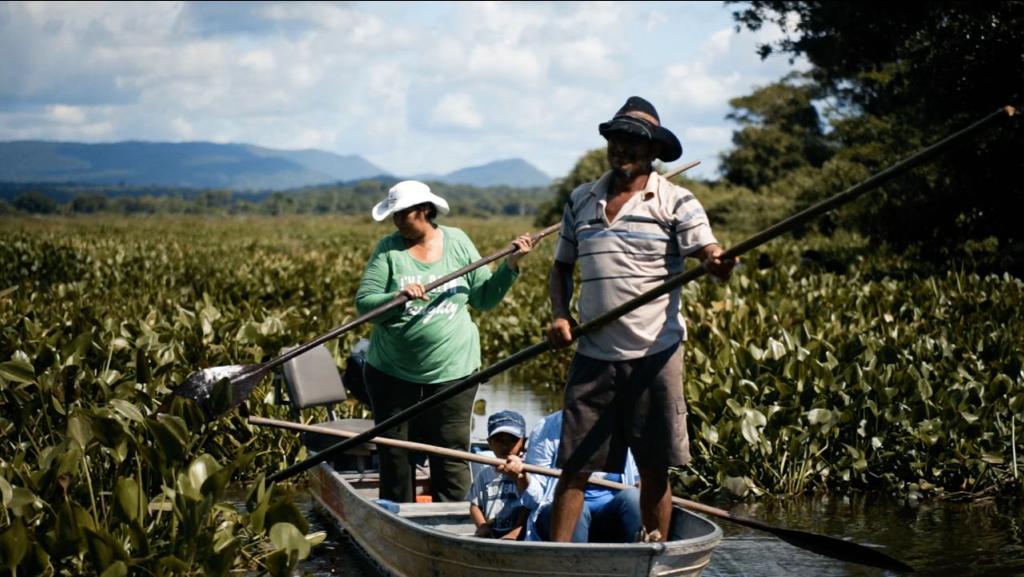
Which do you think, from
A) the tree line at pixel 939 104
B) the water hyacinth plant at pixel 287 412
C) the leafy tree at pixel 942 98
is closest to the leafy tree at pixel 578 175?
the tree line at pixel 939 104

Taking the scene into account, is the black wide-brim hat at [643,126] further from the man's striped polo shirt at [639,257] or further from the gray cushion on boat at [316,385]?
the gray cushion on boat at [316,385]

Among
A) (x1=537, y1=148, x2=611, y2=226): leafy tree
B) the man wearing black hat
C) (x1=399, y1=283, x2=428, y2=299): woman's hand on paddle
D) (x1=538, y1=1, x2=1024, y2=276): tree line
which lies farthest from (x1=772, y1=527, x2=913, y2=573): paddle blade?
(x1=537, y1=148, x2=611, y2=226): leafy tree

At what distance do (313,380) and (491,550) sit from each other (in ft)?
9.36

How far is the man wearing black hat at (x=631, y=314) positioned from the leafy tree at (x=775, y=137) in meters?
46.3

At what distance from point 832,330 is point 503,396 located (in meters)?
4.45

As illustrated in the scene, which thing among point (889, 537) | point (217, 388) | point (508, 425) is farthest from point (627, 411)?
point (889, 537)

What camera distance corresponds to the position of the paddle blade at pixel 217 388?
227 inches

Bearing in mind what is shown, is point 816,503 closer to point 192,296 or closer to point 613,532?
point 613,532

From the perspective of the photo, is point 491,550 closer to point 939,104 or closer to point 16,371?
point 16,371

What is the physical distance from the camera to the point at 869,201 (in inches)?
728

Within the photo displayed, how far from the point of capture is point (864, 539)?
6.82 metres

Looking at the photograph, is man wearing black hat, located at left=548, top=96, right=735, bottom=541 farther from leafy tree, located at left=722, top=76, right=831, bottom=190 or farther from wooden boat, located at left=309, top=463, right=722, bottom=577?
leafy tree, located at left=722, top=76, right=831, bottom=190

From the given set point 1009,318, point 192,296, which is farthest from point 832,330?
point 192,296

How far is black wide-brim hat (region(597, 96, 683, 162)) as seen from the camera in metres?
4.49
